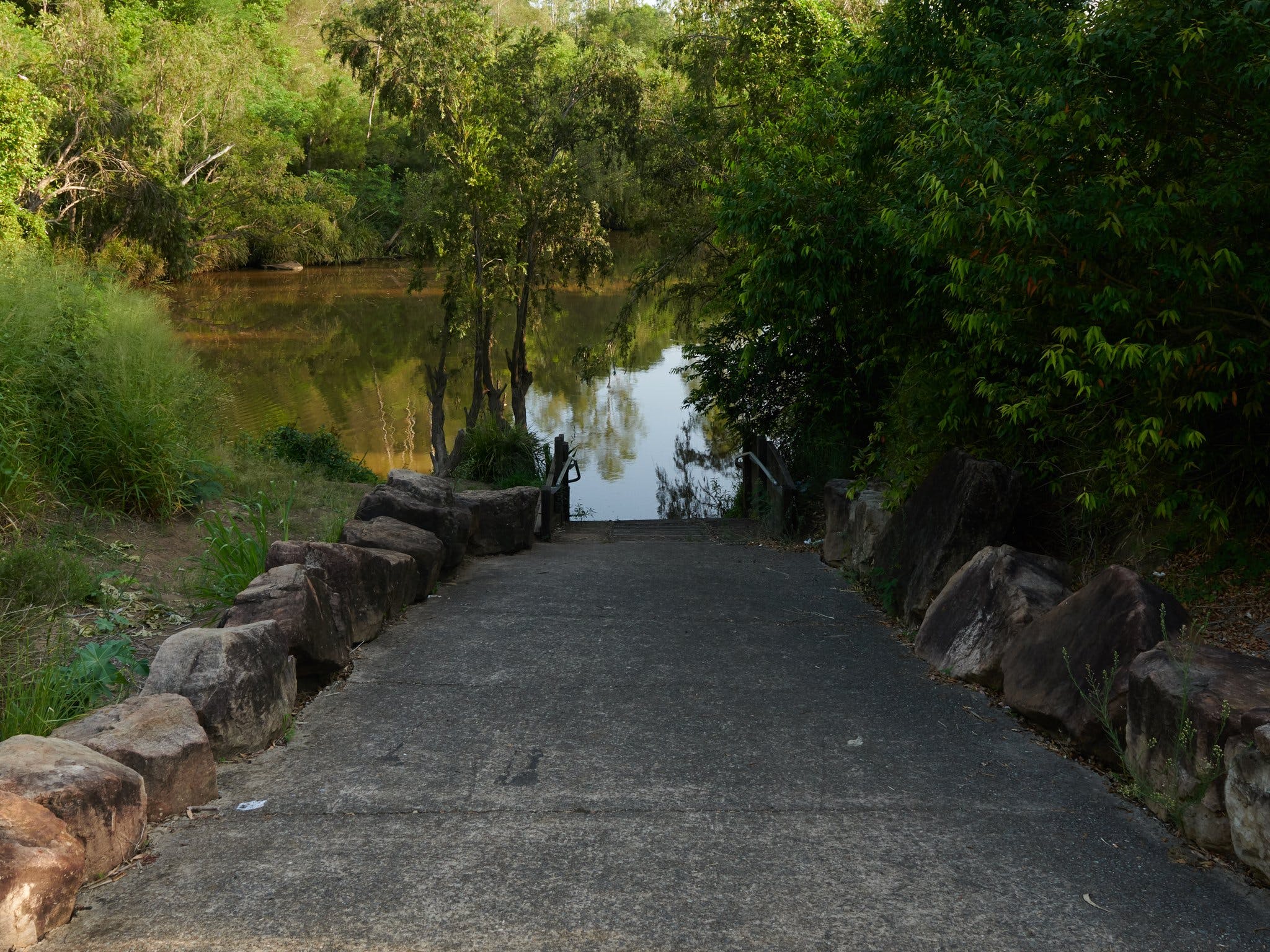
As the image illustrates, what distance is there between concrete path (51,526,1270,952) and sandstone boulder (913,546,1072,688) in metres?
0.17

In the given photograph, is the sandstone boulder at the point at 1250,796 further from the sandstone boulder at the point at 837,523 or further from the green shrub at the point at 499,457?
the green shrub at the point at 499,457

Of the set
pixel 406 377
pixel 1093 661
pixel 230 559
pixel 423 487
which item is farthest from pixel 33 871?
pixel 406 377

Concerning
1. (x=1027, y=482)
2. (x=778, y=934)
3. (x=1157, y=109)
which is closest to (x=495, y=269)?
(x=1027, y=482)

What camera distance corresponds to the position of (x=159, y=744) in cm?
403

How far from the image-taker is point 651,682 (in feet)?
19.0

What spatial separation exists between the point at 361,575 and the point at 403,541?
113 cm

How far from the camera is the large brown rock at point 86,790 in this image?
3.43 m

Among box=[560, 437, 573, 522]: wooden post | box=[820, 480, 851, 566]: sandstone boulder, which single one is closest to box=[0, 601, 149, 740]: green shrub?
box=[820, 480, 851, 566]: sandstone boulder

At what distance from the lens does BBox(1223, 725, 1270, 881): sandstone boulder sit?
11.3 feet

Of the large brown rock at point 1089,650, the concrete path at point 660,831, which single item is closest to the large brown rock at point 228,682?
the concrete path at point 660,831

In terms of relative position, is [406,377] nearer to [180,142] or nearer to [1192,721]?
[180,142]

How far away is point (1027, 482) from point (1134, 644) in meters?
2.64

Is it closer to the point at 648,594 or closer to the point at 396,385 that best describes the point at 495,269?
the point at 396,385

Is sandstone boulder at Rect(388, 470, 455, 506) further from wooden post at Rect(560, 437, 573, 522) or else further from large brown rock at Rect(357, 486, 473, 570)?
wooden post at Rect(560, 437, 573, 522)
